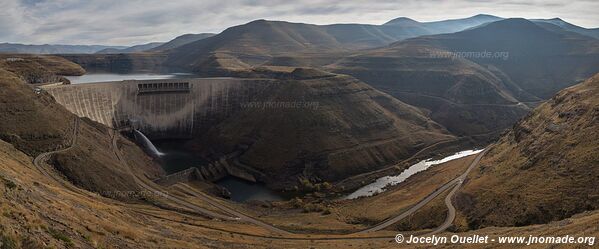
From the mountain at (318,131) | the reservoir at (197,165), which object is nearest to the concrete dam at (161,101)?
the reservoir at (197,165)

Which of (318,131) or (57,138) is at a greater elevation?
(57,138)

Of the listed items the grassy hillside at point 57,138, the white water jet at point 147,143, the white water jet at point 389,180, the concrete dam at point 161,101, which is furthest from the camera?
the white water jet at point 147,143

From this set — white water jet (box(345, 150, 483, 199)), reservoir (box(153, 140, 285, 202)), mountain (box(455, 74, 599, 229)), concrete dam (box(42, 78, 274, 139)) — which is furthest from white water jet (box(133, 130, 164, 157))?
mountain (box(455, 74, 599, 229))

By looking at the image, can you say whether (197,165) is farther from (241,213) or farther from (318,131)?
(241,213)

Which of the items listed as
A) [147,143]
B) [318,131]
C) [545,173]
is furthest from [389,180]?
[147,143]

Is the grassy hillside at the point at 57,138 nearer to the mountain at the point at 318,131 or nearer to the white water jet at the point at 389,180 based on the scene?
the mountain at the point at 318,131

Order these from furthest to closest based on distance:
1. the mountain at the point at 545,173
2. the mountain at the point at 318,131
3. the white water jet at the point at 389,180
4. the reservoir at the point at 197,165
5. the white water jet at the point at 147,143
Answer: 1. the white water jet at the point at 147,143
2. the mountain at the point at 318,131
3. the white water jet at the point at 389,180
4. the reservoir at the point at 197,165
5. the mountain at the point at 545,173
